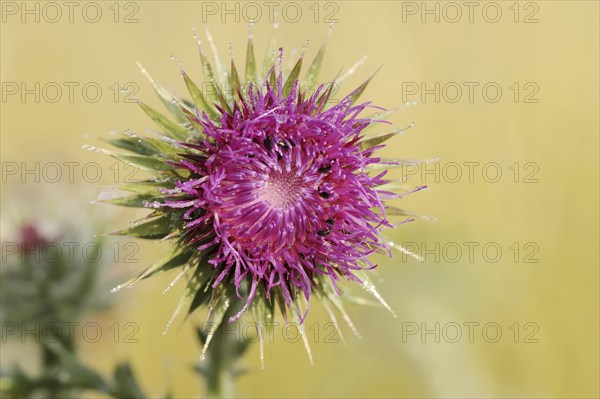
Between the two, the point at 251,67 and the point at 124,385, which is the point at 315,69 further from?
the point at 124,385

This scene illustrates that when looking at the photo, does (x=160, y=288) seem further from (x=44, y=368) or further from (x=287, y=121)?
(x=287, y=121)

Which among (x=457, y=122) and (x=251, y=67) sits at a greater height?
(x=457, y=122)

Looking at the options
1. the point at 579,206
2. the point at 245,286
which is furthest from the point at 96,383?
the point at 579,206

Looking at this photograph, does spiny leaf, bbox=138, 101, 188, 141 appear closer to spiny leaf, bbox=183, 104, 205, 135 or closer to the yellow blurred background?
spiny leaf, bbox=183, 104, 205, 135

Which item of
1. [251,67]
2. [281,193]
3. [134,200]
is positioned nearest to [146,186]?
[134,200]

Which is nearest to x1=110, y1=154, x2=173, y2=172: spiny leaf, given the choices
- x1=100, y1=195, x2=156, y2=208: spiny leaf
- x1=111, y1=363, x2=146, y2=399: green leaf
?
x1=100, y1=195, x2=156, y2=208: spiny leaf
